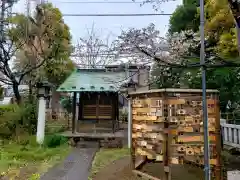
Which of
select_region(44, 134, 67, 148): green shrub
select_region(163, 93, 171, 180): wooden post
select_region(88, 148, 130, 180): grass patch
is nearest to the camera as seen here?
select_region(163, 93, 171, 180): wooden post

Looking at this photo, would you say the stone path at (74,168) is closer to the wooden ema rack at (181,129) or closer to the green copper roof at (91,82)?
the wooden ema rack at (181,129)

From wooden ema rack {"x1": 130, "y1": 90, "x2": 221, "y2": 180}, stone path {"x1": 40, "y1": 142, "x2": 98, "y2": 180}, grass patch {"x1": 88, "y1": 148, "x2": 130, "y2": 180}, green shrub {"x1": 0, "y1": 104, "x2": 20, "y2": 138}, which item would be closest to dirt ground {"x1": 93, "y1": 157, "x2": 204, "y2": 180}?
grass patch {"x1": 88, "y1": 148, "x2": 130, "y2": 180}

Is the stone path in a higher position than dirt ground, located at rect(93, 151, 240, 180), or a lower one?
lower

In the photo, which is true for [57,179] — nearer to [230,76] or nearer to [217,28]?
[217,28]

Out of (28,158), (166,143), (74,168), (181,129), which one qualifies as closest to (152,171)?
(166,143)

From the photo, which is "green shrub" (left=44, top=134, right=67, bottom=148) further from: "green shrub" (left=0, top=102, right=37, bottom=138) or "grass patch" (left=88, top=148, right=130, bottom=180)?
"grass patch" (left=88, top=148, right=130, bottom=180)

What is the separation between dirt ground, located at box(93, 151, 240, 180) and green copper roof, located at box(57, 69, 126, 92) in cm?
401

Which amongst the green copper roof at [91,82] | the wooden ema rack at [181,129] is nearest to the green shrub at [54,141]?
the green copper roof at [91,82]

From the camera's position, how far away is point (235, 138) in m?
7.16

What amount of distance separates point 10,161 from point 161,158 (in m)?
4.71

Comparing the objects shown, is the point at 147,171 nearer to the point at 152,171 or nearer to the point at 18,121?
the point at 152,171

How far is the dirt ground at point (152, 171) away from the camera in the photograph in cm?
602

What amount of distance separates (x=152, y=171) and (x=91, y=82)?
6631mm

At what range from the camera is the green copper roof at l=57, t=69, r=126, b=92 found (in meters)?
11.2
